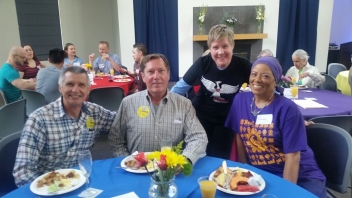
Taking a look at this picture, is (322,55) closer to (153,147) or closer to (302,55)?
(302,55)

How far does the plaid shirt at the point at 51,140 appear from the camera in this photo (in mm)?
1560

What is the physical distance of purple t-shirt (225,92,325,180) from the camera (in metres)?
1.70

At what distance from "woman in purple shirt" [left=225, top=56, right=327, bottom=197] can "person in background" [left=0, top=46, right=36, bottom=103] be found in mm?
3313

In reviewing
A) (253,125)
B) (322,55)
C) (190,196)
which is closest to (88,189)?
(190,196)

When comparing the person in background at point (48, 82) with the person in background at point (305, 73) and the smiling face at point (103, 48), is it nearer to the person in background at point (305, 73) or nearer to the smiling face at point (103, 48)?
the smiling face at point (103, 48)

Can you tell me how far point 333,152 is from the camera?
1.92 m

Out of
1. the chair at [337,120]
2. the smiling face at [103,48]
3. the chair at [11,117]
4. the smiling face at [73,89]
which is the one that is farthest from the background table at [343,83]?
the chair at [11,117]

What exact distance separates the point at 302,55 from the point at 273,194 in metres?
3.52

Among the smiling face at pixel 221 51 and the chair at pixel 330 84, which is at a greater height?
the smiling face at pixel 221 51

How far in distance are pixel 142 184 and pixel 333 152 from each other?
1414 millimetres

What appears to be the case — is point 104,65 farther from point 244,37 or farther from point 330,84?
point 330,84

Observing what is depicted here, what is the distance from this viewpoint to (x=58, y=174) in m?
1.44

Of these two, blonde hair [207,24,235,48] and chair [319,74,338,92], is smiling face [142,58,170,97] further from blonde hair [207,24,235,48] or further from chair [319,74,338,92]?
chair [319,74,338,92]

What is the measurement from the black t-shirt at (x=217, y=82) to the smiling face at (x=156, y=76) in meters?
0.55
